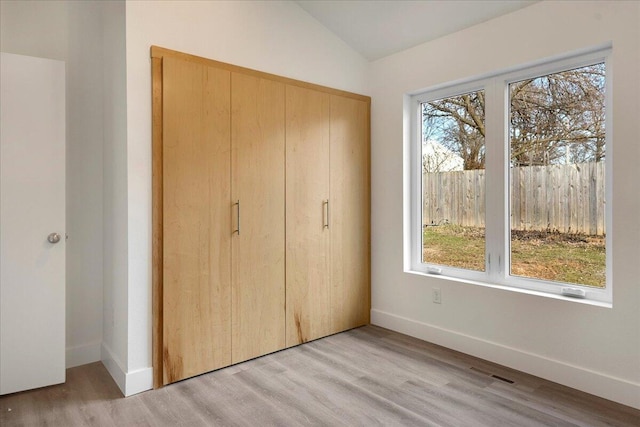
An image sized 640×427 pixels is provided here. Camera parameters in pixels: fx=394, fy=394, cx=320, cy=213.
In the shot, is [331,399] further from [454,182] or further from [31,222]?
[31,222]

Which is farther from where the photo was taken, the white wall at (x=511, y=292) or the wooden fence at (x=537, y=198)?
the wooden fence at (x=537, y=198)

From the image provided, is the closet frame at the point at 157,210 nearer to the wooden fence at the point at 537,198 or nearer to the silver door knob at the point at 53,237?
the silver door knob at the point at 53,237

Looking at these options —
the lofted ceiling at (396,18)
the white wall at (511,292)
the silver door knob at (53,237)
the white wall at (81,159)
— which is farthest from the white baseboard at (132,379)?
the lofted ceiling at (396,18)

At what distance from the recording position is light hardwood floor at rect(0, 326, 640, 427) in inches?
79.5

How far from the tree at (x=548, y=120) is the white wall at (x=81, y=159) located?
2690mm

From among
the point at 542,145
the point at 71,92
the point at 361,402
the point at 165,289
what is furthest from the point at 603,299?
the point at 71,92

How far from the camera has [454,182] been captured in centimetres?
312

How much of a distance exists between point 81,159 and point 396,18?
2.50 m

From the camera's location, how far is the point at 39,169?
2.34 m

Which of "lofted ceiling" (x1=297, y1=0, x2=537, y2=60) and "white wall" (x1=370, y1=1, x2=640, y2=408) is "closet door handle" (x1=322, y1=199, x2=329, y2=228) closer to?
"white wall" (x1=370, y1=1, x2=640, y2=408)

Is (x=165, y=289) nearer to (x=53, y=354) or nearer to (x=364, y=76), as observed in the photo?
(x=53, y=354)

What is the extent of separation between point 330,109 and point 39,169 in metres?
2.08

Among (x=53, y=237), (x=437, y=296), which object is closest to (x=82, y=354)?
(x=53, y=237)

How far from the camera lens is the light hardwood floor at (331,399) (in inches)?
79.5
